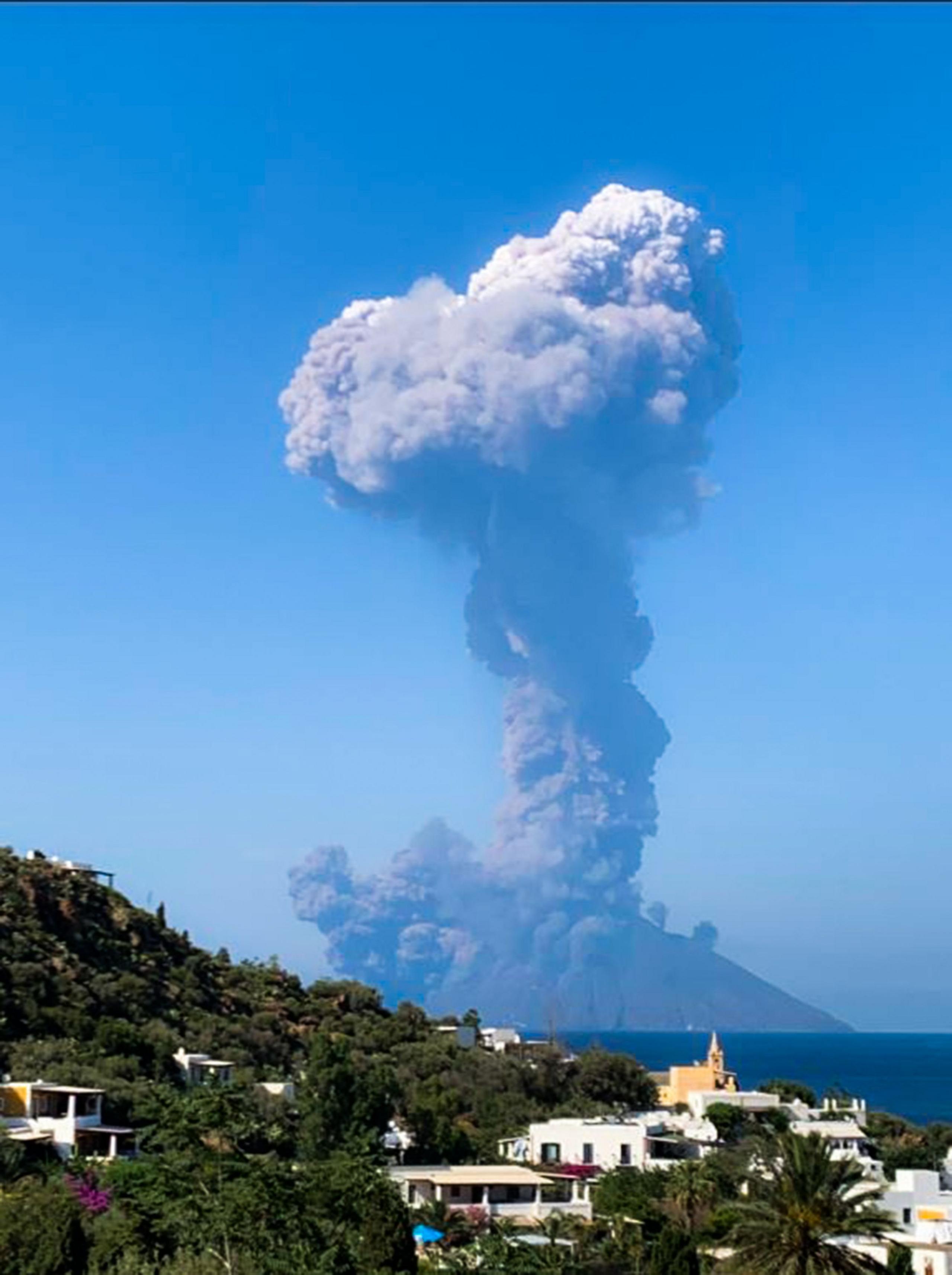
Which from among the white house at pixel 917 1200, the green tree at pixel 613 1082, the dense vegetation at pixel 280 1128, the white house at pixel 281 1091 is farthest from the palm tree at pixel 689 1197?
the green tree at pixel 613 1082

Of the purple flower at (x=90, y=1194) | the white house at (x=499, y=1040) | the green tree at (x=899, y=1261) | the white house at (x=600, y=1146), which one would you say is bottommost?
the green tree at (x=899, y=1261)

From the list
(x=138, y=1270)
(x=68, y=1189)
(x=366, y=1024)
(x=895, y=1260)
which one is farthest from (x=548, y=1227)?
(x=366, y=1024)

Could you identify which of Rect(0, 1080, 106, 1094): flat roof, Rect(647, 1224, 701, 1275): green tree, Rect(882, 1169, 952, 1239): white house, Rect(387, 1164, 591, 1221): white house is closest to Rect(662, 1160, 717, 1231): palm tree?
Rect(387, 1164, 591, 1221): white house

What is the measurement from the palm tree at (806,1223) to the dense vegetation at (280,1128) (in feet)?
0.18

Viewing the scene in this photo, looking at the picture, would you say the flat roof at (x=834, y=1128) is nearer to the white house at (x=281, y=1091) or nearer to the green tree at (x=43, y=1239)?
the white house at (x=281, y=1091)

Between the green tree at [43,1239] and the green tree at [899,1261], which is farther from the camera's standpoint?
the green tree at [899,1261]

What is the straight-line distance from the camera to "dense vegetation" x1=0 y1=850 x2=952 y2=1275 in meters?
25.0

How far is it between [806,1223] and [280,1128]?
17.8 meters

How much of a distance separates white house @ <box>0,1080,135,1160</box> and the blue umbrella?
7.14 m

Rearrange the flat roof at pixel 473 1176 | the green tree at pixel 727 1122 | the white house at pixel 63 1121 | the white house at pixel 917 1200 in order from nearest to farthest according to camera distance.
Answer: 1. the white house at pixel 917 1200
2. the white house at pixel 63 1121
3. the flat roof at pixel 473 1176
4. the green tree at pixel 727 1122

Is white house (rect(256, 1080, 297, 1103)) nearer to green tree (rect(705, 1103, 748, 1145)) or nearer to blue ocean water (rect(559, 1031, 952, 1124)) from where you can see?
green tree (rect(705, 1103, 748, 1145))

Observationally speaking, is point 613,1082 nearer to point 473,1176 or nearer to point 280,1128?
point 473,1176

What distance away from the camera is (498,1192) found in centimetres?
3822

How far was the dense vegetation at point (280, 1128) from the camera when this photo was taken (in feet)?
82.1
